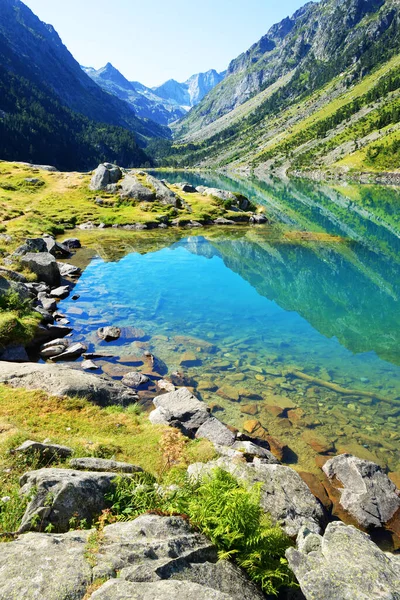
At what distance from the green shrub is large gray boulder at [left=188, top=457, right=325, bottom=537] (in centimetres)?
190

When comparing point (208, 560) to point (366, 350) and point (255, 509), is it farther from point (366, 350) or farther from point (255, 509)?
point (366, 350)

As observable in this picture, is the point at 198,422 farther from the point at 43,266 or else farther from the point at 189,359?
the point at 43,266

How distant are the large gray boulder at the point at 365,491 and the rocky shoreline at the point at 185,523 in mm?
37

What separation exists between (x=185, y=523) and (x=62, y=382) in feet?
34.4

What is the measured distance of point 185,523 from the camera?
24.5ft

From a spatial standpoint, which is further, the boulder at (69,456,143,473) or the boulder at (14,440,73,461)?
the boulder at (14,440,73,461)

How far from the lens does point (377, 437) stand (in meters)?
17.3

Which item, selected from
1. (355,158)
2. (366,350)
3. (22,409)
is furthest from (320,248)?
(355,158)

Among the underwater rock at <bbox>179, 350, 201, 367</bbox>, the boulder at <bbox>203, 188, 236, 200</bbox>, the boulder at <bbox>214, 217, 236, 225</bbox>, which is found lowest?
the underwater rock at <bbox>179, 350, 201, 367</bbox>

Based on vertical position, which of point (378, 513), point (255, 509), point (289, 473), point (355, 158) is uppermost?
point (355, 158)

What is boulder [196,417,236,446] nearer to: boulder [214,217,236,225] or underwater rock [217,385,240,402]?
underwater rock [217,385,240,402]

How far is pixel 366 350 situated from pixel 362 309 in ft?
32.4

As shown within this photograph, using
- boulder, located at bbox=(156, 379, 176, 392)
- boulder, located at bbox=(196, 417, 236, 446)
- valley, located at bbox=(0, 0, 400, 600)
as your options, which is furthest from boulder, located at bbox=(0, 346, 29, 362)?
boulder, located at bbox=(196, 417, 236, 446)

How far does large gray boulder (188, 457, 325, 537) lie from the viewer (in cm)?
1033
